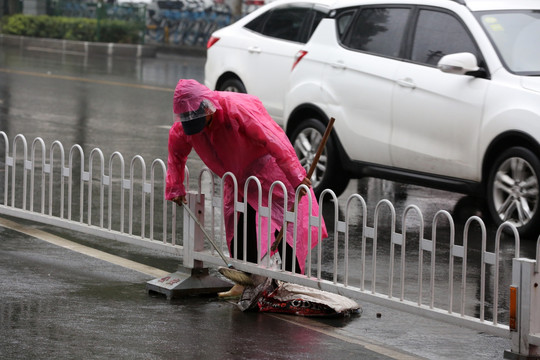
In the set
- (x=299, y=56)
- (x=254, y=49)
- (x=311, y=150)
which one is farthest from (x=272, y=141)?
(x=254, y=49)

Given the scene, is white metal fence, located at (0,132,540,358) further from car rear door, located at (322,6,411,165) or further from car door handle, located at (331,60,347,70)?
car door handle, located at (331,60,347,70)

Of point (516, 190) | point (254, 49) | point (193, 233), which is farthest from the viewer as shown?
point (254, 49)

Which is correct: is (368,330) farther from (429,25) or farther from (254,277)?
(429,25)

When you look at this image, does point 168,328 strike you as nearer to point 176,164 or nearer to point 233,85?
A: point 176,164

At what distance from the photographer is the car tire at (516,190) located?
8789 mm

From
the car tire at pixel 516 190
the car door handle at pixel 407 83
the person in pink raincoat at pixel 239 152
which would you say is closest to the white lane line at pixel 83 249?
the person in pink raincoat at pixel 239 152

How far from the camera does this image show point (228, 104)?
665cm

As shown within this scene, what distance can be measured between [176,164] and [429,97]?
3223 mm

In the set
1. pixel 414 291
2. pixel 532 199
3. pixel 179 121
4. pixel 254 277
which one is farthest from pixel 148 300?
pixel 532 199

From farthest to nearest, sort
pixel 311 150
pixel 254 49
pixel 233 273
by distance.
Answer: pixel 254 49
pixel 311 150
pixel 233 273

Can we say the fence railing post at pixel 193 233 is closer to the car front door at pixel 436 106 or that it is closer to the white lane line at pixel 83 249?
the white lane line at pixel 83 249

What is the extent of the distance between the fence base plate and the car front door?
3030 mm

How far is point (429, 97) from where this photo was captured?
376 inches

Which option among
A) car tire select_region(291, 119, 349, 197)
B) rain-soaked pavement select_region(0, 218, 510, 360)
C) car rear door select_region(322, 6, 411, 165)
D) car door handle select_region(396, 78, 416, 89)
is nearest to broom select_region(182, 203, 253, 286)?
rain-soaked pavement select_region(0, 218, 510, 360)
